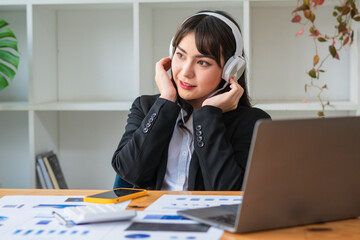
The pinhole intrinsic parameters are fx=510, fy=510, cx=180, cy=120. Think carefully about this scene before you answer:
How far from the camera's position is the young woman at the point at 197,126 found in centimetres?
161

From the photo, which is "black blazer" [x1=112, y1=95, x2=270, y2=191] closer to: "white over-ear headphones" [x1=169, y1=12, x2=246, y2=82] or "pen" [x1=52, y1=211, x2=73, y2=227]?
"white over-ear headphones" [x1=169, y1=12, x2=246, y2=82]

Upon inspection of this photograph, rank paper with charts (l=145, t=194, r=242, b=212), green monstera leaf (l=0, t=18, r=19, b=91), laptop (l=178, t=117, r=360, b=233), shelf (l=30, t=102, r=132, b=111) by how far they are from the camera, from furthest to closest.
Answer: shelf (l=30, t=102, r=132, b=111) < green monstera leaf (l=0, t=18, r=19, b=91) < paper with charts (l=145, t=194, r=242, b=212) < laptop (l=178, t=117, r=360, b=233)

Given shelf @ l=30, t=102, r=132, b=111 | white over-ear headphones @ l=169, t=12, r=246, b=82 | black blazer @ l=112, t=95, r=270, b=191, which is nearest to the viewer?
black blazer @ l=112, t=95, r=270, b=191

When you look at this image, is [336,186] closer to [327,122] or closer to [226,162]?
[327,122]

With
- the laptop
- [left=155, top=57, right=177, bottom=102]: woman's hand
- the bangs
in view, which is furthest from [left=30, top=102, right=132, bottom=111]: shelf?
the laptop

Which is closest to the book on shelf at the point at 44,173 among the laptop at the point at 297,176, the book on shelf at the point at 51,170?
the book on shelf at the point at 51,170

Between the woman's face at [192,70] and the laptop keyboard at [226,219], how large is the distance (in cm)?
73

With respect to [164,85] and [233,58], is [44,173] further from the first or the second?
[233,58]

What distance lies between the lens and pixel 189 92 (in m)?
1.68

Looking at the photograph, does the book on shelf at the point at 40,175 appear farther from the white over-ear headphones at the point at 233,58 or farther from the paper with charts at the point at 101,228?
the paper with charts at the point at 101,228

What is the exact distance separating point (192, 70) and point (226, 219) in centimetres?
78

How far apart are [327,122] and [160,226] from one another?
36cm

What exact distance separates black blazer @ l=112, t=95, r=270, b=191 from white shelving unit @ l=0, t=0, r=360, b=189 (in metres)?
0.74

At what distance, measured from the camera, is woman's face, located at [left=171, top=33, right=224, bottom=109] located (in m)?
1.67
